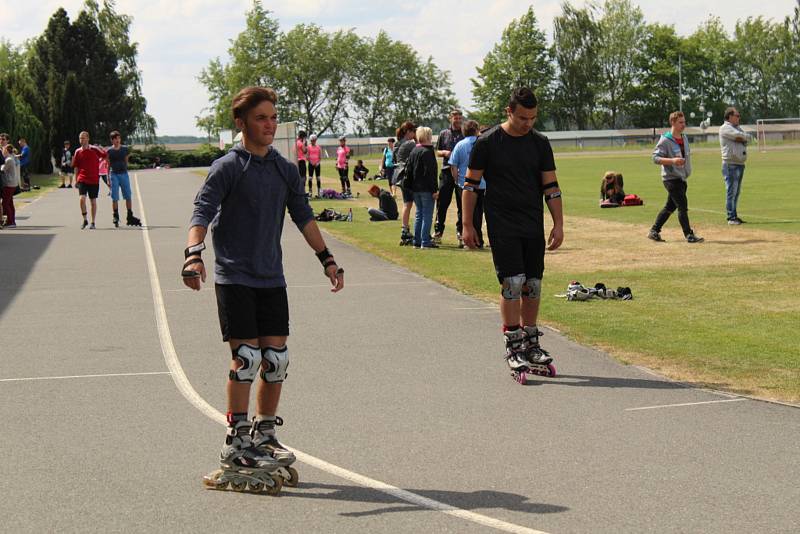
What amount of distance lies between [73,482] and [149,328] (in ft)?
18.0

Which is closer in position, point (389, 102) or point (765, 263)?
point (765, 263)

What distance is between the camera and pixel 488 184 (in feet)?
29.2

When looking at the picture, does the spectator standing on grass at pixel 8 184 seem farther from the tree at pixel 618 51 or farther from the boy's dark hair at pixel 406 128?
the tree at pixel 618 51

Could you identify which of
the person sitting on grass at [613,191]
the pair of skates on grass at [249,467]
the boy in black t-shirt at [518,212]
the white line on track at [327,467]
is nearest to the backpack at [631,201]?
the person sitting on grass at [613,191]

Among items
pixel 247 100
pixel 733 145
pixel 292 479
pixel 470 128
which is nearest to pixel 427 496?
pixel 292 479

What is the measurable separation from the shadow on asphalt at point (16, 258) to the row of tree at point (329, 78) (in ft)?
389

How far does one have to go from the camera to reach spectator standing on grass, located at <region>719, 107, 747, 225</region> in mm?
20531

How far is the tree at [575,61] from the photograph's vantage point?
5689 inches

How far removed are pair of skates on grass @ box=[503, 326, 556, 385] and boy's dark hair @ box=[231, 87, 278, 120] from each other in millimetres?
3156

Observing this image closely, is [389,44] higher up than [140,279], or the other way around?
[389,44]

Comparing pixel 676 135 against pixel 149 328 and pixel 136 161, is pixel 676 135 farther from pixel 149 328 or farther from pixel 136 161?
pixel 136 161

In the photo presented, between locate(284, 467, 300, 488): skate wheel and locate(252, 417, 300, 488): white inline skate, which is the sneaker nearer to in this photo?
locate(252, 417, 300, 488): white inline skate

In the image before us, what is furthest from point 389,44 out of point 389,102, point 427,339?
point 427,339

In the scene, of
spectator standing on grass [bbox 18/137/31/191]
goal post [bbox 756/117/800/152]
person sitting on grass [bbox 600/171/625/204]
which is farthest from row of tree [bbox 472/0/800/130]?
person sitting on grass [bbox 600/171/625/204]
